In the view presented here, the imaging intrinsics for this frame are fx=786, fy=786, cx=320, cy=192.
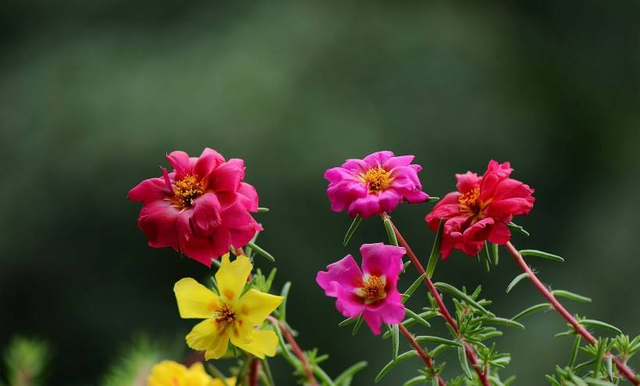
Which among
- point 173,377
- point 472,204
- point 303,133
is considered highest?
point 472,204

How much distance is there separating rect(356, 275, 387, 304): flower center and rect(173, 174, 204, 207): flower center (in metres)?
0.07

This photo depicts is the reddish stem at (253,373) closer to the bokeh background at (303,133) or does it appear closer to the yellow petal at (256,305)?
the yellow petal at (256,305)

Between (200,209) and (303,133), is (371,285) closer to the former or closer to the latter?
(200,209)

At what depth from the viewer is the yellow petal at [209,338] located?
0.92 ft

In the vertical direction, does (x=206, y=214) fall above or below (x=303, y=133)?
above

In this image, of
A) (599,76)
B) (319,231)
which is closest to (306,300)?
(319,231)

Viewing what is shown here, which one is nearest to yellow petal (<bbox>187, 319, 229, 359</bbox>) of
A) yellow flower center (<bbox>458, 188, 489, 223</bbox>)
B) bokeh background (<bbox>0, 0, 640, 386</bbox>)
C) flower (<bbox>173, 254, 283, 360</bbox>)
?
flower (<bbox>173, 254, 283, 360</bbox>)

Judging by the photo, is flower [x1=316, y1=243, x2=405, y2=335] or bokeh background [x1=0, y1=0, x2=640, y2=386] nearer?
flower [x1=316, y1=243, x2=405, y2=335]

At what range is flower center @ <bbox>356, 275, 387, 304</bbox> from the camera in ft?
0.87

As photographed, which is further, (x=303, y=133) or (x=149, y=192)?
(x=303, y=133)

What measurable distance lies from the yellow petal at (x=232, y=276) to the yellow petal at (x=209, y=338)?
0.01 meters

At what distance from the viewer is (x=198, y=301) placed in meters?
0.29

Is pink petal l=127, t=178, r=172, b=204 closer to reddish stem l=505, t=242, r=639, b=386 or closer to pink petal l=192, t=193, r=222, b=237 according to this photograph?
pink petal l=192, t=193, r=222, b=237

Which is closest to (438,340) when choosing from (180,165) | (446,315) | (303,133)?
(446,315)
